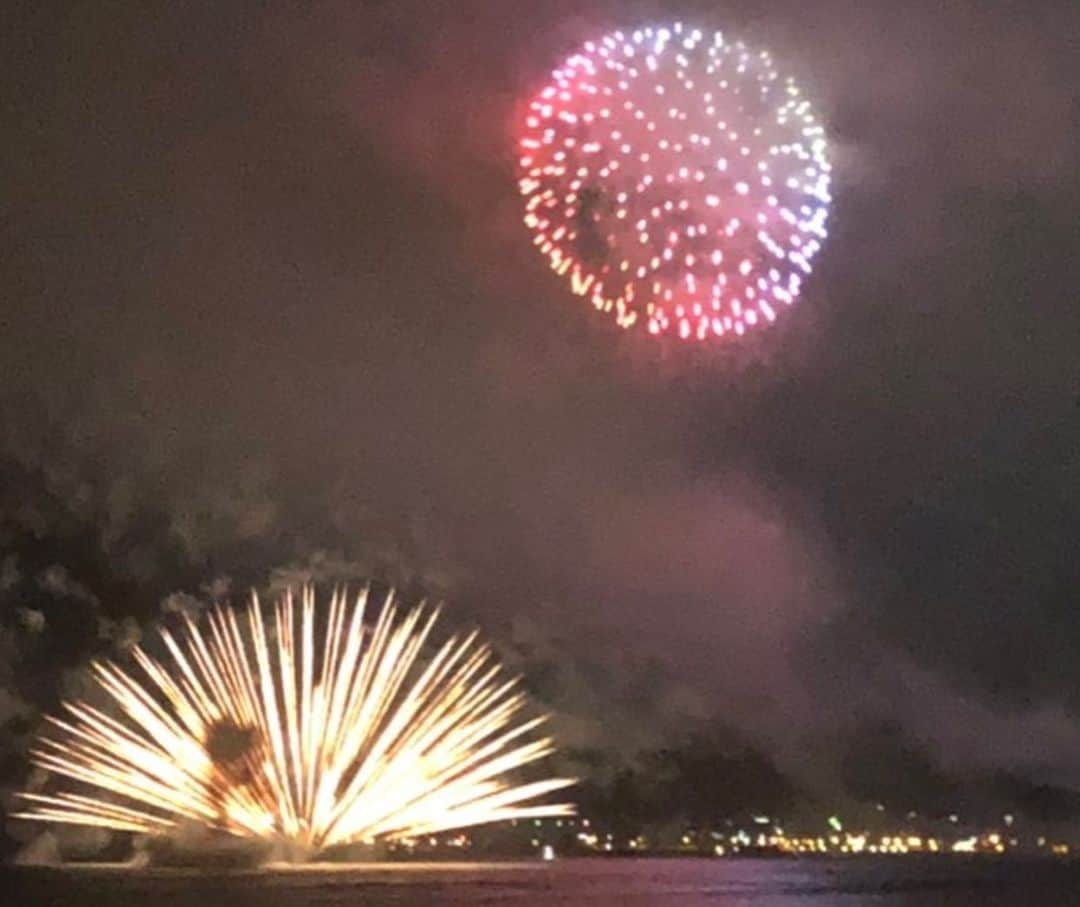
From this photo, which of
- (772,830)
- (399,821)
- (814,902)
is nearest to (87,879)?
(399,821)

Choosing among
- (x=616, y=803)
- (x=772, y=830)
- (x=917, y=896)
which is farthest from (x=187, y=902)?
(x=772, y=830)

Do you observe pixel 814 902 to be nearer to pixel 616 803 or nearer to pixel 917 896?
pixel 917 896

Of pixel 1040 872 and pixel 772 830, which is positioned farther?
pixel 772 830

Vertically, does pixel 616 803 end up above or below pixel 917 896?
above

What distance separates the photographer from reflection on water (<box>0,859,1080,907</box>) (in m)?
19.7

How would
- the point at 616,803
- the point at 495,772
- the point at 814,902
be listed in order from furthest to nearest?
1. the point at 616,803
2. the point at 814,902
3. the point at 495,772

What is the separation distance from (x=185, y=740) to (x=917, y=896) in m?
11.4

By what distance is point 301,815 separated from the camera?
69.5 feet

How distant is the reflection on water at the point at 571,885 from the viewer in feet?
64.6

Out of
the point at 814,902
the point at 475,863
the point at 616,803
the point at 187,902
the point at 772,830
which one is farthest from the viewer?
the point at 772,830

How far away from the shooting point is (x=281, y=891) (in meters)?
19.9

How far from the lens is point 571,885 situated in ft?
80.5

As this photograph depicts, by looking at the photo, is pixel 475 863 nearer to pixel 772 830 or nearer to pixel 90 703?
pixel 90 703

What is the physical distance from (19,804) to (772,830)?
24.1 metres
